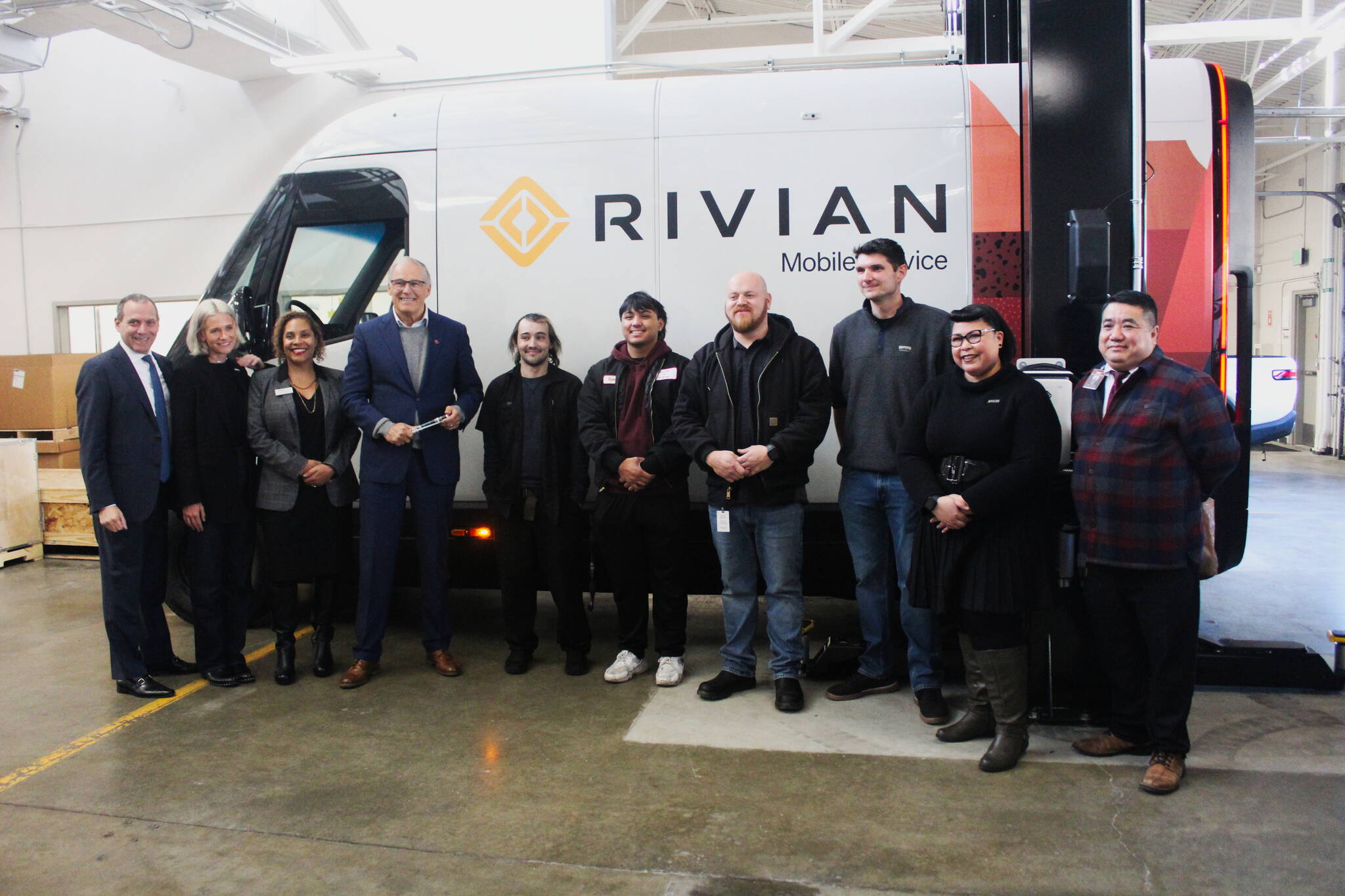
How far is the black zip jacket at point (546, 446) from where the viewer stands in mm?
3939

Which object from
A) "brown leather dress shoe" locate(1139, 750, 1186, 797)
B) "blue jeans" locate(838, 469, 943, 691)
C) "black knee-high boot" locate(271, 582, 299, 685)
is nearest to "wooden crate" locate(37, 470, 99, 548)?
"black knee-high boot" locate(271, 582, 299, 685)

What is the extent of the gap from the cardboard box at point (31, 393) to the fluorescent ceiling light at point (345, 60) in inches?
117

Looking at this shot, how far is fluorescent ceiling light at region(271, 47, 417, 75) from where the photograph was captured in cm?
752

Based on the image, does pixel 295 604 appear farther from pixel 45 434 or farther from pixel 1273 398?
pixel 1273 398

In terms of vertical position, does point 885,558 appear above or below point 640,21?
below

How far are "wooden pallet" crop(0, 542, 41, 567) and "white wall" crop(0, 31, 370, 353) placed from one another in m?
3.95

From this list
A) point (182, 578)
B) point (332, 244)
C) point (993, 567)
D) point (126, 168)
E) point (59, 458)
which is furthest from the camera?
point (126, 168)

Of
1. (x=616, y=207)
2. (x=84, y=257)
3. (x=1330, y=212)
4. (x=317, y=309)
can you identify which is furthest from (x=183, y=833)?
(x=1330, y=212)

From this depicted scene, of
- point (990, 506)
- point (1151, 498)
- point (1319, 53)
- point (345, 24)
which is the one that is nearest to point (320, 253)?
point (990, 506)

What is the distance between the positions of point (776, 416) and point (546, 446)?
3.35 ft

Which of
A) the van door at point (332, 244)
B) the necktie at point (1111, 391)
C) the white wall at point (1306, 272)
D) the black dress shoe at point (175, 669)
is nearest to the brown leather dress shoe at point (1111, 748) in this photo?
the necktie at point (1111, 391)

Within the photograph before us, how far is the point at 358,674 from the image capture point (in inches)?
156

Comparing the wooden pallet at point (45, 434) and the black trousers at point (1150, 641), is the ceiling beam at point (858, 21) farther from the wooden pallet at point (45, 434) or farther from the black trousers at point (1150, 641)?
the wooden pallet at point (45, 434)

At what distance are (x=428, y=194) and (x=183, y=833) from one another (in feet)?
9.13
